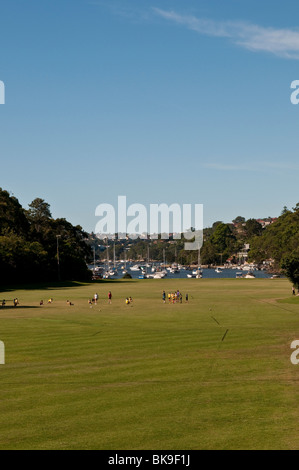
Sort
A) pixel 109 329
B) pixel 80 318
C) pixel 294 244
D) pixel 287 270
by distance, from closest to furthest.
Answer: pixel 109 329, pixel 80 318, pixel 287 270, pixel 294 244

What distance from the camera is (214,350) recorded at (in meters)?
37.1

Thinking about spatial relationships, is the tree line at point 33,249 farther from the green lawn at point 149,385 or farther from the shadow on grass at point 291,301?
the green lawn at point 149,385

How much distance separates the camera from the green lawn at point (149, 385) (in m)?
20.3

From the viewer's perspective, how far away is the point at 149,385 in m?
27.5

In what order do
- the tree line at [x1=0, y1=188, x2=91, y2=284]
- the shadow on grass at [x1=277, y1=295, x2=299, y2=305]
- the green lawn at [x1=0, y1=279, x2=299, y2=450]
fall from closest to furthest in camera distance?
the green lawn at [x1=0, y1=279, x2=299, y2=450]
the shadow on grass at [x1=277, y1=295, x2=299, y2=305]
the tree line at [x1=0, y1=188, x2=91, y2=284]

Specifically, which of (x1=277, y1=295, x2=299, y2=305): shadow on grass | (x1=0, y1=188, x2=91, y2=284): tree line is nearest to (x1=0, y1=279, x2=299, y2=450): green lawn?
A: (x1=277, y1=295, x2=299, y2=305): shadow on grass

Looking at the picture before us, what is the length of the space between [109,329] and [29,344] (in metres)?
10.1

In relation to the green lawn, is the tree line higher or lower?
higher

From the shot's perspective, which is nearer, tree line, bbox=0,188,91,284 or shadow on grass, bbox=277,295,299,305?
shadow on grass, bbox=277,295,299,305

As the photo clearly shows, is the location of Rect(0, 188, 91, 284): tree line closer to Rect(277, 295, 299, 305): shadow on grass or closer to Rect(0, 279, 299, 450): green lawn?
Rect(277, 295, 299, 305): shadow on grass

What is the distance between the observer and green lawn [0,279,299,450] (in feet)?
66.6

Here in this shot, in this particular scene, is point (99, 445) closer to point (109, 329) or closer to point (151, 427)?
point (151, 427)

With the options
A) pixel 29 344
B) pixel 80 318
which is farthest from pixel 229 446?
pixel 80 318
